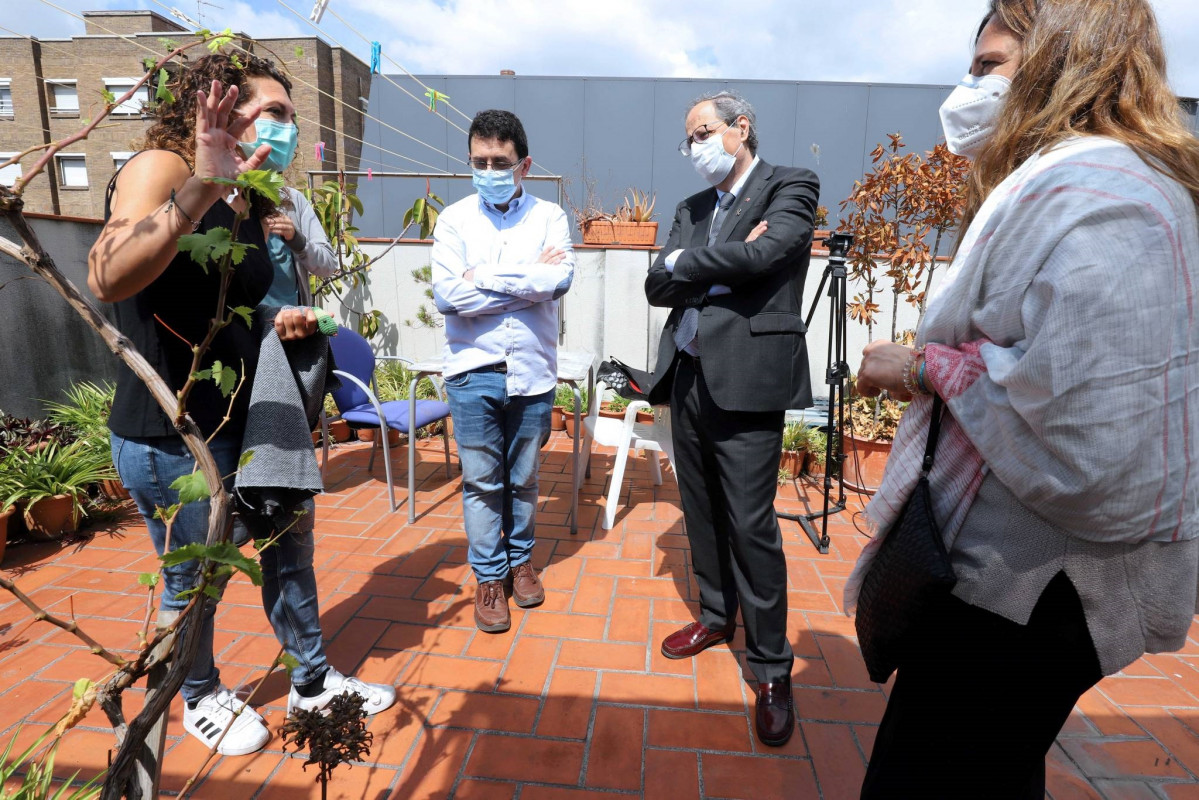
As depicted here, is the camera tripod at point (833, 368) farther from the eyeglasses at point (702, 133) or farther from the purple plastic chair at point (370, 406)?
the purple plastic chair at point (370, 406)

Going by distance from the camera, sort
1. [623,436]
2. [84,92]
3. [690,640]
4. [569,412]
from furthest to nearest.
A: 1. [84,92]
2. [569,412]
3. [623,436]
4. [690,640]

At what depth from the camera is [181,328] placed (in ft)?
4.97

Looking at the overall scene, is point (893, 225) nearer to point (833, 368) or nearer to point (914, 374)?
point (833, 368)

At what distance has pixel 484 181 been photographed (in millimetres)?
2654

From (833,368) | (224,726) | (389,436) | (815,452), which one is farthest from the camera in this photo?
(389,436)

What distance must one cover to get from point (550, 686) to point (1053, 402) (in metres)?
1.86

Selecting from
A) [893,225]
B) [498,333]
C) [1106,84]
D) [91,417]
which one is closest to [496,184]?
[498,333]

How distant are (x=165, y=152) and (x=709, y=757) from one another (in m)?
2.15

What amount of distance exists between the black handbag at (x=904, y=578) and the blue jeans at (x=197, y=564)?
1509mm

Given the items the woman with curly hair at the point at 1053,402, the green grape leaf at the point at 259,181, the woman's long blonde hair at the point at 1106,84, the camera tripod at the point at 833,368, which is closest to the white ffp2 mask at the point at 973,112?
the woman with curly hair at the point at 1053,402

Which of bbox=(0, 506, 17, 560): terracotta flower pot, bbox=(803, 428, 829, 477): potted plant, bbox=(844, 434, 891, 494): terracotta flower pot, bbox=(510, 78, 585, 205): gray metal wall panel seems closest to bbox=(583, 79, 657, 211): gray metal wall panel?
bbox=(510, 78, 585, 205): gray metal wall panel

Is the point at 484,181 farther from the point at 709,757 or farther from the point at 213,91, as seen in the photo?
the point at 709,757

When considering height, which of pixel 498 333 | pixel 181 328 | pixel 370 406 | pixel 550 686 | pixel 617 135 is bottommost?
pixel 550 686

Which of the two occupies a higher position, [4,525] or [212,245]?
[212,245]
